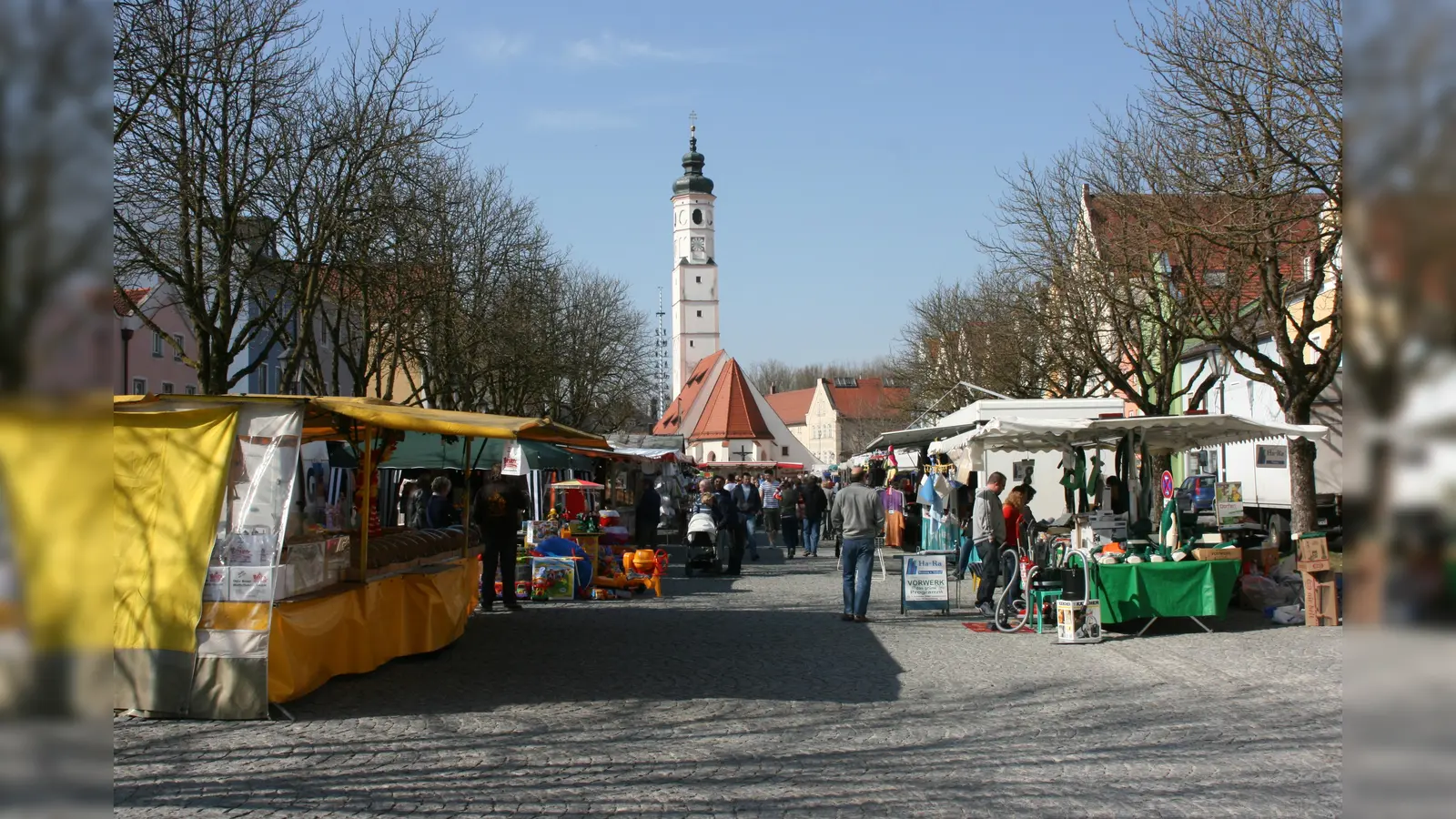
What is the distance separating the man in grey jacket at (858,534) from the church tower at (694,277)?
113m

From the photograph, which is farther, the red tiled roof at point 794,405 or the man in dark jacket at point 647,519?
the red tiled roof at point 794,405

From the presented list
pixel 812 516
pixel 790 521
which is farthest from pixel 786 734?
pixel 812 516

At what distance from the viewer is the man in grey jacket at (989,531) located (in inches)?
634

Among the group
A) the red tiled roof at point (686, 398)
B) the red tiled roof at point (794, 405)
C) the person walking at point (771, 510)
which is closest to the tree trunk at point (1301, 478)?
the person walking at point (771, 510)

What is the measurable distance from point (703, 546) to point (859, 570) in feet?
30.1

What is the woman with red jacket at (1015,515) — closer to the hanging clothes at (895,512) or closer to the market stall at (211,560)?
the market stall at (211,560)

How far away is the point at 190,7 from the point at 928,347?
39019 millimetres

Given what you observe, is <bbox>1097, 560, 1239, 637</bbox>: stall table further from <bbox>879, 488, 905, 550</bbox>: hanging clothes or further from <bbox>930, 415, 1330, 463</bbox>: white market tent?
<bbox>879, 488, 905, 550</bbox>: hanging clothes

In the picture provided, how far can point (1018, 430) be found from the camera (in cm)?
1571

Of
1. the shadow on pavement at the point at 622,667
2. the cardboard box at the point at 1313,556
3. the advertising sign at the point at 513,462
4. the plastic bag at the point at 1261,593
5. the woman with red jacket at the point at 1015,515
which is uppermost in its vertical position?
the advertising sign at the point at 513,462

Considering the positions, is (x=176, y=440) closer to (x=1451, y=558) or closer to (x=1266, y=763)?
(x=1266, y=763)

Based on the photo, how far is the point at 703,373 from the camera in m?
119

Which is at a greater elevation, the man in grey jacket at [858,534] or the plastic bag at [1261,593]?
the man in grey jacket at [858,534]

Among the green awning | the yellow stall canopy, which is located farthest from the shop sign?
the yellow stall canopy
